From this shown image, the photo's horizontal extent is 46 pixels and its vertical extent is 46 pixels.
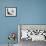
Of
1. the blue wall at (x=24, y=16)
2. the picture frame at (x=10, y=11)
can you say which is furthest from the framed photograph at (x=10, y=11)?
the blue wall at (x=24, y=16)

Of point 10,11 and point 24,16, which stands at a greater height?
point 10,11

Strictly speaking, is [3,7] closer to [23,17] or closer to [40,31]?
[23,17]

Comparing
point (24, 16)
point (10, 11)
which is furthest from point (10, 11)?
point (24, 16)

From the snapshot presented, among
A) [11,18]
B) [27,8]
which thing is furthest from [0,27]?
[27,8]

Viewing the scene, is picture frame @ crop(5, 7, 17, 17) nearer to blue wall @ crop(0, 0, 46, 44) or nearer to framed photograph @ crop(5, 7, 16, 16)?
framed photograph @ crop(5, 7, 16, 16)

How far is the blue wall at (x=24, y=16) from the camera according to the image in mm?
4297

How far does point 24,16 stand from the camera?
4320mm

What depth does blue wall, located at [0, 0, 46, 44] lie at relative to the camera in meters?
4.30

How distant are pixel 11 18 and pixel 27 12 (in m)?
0.58

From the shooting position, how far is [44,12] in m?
4.33

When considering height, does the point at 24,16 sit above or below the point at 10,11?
below

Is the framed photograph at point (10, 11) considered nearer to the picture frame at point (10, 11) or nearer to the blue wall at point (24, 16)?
the picture frame at point (10, 11)

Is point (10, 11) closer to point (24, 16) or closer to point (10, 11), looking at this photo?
point (10, 11)

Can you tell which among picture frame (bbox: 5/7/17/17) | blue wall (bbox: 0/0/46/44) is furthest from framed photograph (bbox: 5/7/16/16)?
blue wall (bbox: 0/0/46/44)
